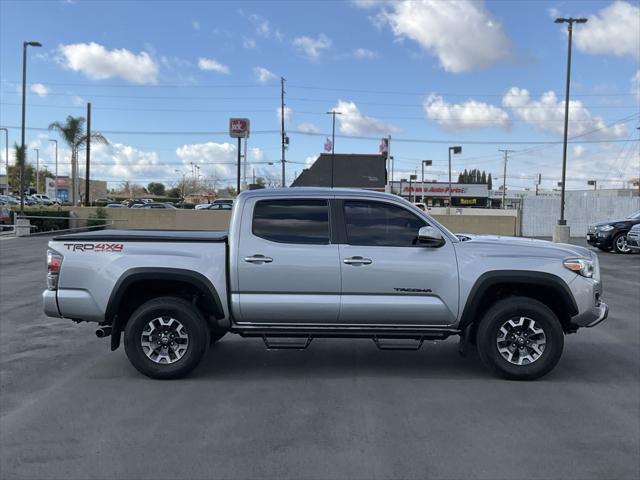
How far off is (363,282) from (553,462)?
7.63 feet

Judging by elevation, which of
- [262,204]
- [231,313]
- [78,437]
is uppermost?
[262,204]

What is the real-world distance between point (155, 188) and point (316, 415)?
136868 millimetres

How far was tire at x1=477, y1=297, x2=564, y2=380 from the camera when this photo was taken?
5551 mm

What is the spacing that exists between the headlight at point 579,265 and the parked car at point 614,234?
15.7 m

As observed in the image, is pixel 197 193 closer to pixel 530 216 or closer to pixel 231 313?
pixel 530 216

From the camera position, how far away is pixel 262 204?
230 inches

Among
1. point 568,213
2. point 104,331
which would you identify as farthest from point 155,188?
point 104,331

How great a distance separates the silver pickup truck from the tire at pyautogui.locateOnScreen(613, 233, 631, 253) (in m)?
16.0

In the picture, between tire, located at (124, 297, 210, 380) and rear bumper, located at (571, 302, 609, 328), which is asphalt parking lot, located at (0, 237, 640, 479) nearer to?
tire, located at (124, 297, 210, 380)

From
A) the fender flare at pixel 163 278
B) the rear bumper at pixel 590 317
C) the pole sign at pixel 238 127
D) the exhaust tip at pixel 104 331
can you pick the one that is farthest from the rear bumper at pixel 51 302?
the pole sign at pixel 238 127

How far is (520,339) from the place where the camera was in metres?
5.62

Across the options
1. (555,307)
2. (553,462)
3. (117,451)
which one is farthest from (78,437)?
(555,307)

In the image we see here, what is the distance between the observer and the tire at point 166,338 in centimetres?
555

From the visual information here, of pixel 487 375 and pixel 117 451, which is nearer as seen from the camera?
pixel 117 451
